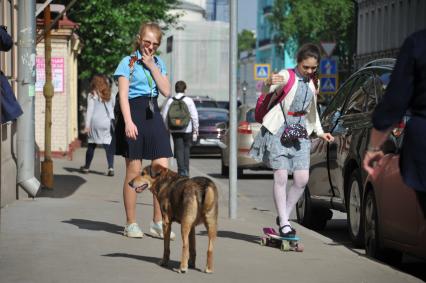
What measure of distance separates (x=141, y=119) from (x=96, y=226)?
1440 mm

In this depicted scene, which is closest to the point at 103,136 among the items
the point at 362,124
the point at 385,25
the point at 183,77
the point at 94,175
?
the point at 94,175

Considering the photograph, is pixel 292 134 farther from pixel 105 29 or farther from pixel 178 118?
pixel 105 29

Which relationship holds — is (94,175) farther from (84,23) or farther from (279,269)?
(84,23)

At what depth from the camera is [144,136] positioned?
10.7 metres

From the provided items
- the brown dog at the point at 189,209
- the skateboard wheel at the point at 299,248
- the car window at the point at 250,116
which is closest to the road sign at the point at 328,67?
the car window at the point at 250,116

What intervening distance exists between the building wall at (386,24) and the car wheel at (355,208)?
53.0m

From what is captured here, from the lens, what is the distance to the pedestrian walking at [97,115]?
23.4 meters

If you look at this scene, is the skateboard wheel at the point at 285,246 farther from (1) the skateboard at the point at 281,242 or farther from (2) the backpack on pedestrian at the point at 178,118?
(2) the backpack on pedestrian at the point at 178,118

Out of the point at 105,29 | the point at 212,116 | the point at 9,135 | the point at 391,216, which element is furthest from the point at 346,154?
the point at 105,29

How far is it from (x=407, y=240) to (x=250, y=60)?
11828cm

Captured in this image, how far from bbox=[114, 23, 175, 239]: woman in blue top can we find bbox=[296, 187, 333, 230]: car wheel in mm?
3162

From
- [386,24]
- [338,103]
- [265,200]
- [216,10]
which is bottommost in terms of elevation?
[265,200]

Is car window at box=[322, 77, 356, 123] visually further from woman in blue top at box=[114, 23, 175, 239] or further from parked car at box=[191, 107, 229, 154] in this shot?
parked car at box=[191, 107, 229, 154]

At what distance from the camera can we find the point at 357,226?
11.2 m
